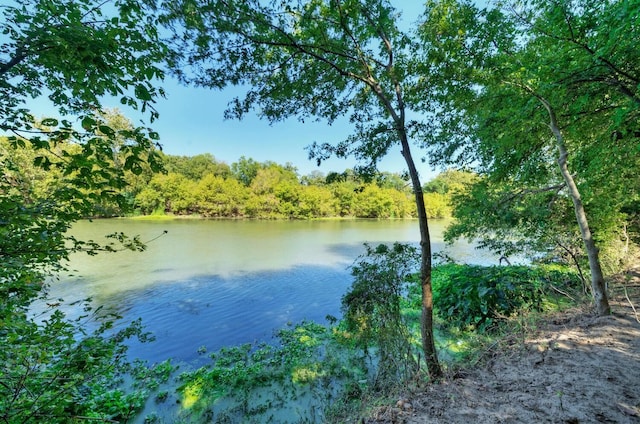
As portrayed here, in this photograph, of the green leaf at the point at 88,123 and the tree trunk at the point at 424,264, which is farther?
the tree trunk at the point at 424,264

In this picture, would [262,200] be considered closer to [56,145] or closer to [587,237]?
[587,237]

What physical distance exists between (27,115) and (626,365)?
6.38 metres

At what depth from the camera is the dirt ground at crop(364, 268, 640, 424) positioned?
2.29 m

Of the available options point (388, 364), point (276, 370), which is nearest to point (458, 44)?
point (388, 364)

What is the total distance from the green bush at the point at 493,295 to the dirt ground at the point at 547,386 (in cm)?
129

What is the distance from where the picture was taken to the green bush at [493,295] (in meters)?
5.21

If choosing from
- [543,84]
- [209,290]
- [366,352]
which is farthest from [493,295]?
[209,290]

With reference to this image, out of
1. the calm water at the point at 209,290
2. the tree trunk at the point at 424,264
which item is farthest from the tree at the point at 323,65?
the calm water at the point at 209,290

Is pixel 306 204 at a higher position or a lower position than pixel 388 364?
higher

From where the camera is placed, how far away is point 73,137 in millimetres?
1822

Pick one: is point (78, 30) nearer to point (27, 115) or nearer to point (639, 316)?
point (27, 115)

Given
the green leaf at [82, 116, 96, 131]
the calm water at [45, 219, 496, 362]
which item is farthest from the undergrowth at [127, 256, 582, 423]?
the green leaf at [82, 116, 96, 131]

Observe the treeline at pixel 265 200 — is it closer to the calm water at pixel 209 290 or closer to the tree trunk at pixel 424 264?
the calm water at pixel 209 290

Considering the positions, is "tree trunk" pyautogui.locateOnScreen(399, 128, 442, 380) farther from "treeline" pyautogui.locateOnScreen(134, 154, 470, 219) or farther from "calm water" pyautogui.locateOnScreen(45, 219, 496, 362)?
"treeline" pyautogui.locateOnScreen(134, 154, 470, 219)
